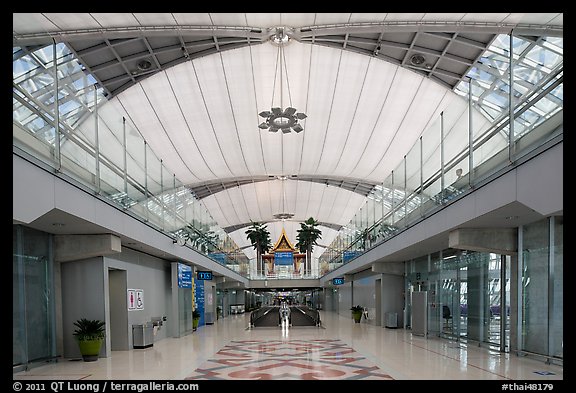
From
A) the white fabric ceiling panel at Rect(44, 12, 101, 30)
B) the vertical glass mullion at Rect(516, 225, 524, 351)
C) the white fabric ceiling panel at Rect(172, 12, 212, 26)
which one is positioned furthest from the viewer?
the white fabric ceiling panel at Rect(172, 12, 212, 26)

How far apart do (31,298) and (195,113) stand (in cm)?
2094

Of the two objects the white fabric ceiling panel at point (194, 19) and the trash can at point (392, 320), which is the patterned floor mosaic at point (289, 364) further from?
the white fabric ceiling panel at point (194, 19)

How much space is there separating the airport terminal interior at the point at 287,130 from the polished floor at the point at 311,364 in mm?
102

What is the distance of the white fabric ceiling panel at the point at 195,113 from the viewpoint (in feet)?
93.4

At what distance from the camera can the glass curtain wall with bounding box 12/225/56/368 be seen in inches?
489

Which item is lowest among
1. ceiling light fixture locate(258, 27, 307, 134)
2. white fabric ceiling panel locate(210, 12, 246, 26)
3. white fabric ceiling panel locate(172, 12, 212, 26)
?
ceiling light fixture locate(258, 27, 307, 134)

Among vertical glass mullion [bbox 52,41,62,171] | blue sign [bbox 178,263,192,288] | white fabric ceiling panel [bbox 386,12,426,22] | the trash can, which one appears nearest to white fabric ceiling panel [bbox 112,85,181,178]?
blue sign [bbox 178,263,192,288]

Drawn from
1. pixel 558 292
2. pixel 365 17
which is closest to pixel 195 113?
pixel 365 17

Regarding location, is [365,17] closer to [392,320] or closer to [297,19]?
[297,19]

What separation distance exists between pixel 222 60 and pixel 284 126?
→ 15.5ft

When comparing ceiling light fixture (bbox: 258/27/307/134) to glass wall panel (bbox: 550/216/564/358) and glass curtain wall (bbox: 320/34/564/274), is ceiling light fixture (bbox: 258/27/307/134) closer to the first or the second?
glass curtain wall (bbox: 320/34/564/274)

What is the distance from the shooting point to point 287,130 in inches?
1067

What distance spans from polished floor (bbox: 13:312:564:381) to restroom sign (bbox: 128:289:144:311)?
62.4 inches

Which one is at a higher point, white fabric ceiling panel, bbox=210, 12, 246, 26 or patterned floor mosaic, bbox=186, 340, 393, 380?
white fabric ceiling panel, bbox=210, 12, 246, 26
